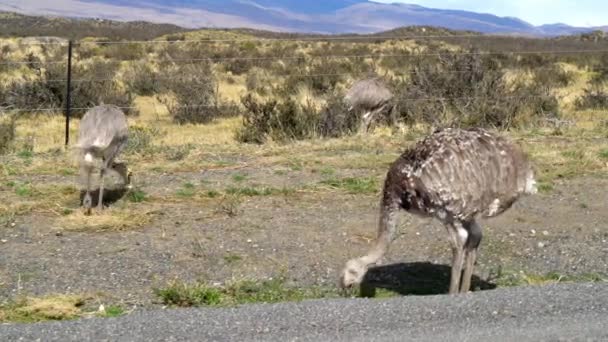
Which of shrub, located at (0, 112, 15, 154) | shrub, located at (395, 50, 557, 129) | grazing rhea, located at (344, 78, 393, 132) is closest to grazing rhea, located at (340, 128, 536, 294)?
shrub, located at (0, 112, 15, 154)

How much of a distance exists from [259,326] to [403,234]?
3719 millimetres

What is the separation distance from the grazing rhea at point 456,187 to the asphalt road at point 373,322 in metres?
0.60

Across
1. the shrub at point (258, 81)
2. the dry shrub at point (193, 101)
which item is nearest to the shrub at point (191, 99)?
the dry shrub at point (193, 101)

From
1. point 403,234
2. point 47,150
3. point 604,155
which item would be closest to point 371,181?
point 403,234

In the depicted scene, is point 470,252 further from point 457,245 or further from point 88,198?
point 88,198

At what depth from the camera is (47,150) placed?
1384cm

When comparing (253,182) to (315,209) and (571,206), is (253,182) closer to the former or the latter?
(315,209)

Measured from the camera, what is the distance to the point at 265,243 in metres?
9.12

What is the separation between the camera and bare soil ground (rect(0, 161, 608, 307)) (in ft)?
26.6

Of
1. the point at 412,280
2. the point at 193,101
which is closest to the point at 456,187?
the point at 412,280

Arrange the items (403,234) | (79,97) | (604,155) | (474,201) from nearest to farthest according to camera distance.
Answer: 1. (474,201)
2. (403,234)
3. (604,155)
4. (79,97)

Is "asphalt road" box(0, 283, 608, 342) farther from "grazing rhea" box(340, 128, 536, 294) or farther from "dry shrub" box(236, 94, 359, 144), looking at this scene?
"dry shrub" box(236, 94, 359, 144)

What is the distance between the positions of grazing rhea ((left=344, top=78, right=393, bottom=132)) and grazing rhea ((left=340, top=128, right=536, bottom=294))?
344 inches

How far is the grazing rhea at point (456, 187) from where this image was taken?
7.01 meters
